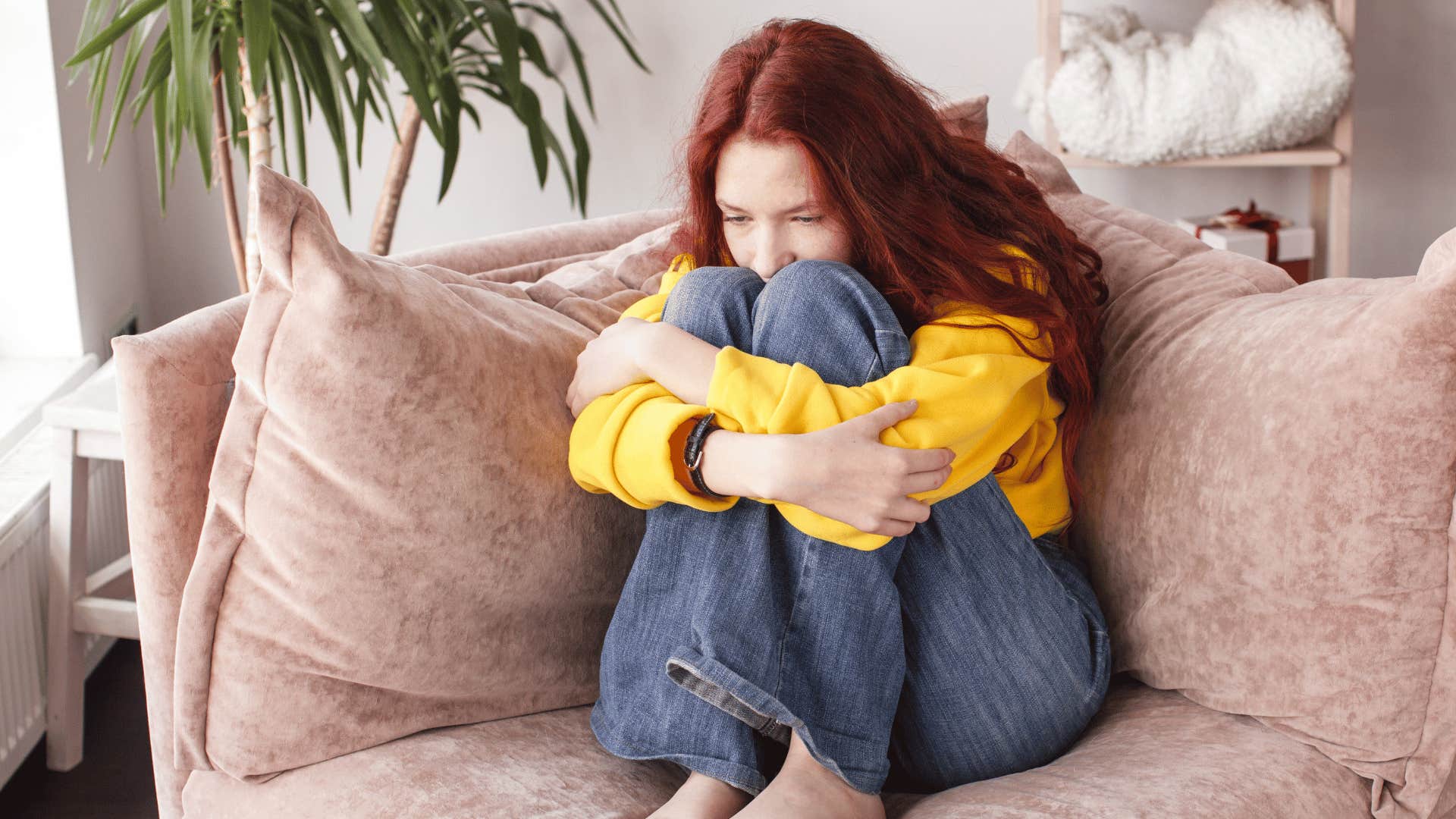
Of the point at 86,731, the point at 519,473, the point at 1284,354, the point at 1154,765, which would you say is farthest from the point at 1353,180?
the point at 86,731

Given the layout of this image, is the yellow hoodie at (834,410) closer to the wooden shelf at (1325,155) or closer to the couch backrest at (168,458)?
the couch backrest at (168,458)

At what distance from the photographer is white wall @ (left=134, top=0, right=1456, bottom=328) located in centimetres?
224

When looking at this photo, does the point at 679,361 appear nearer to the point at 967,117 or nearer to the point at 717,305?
the point at 717,305

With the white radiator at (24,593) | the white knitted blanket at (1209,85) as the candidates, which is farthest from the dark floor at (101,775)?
the white knitted blanket at (1209,85)

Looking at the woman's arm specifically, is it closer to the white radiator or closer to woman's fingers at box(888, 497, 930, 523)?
woman's fingers at box(888, 497, 930, 523)

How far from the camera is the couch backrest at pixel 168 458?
0.93 meters

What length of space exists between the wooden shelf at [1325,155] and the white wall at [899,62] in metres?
0.24

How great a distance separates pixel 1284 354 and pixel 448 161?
4.02 feet

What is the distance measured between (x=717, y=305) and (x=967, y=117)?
47 cm

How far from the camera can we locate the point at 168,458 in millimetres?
945

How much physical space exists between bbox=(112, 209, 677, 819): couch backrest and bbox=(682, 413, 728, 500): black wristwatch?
15.6 inches

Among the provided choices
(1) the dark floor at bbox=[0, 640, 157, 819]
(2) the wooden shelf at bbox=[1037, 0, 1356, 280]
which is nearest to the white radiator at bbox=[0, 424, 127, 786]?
(1) the dark floor at bbox=[0, 640, 157, 819]

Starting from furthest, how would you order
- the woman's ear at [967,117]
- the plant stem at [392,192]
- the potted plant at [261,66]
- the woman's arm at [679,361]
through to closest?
the plant stem at [392,192], the potted plant at [261,66], the woman's ear at [967,117], the woman's arm at [679,361]

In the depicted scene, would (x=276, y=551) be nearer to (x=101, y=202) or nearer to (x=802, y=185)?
(x=802, y=185)
